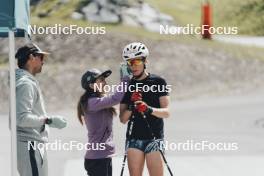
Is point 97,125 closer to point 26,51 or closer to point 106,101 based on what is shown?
point 106,101

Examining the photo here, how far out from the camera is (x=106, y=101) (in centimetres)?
866

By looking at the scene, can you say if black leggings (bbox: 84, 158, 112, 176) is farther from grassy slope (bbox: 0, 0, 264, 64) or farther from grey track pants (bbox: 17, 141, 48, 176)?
grassy slope (bbox: 0, 0, 264, 64)

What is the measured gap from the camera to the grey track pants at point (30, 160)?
8289mm

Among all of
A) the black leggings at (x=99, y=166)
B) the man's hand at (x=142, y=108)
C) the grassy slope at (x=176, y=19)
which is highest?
the grassy slope at (x=176, y=19)

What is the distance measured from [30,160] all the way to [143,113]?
1.25m

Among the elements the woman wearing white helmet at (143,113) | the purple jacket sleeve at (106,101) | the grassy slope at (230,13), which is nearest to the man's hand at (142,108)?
the woman wearing white helmet at (143,113)

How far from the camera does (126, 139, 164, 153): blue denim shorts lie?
28.7ft

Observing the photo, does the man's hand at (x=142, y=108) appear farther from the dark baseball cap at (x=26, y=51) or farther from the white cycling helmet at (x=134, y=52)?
the dark baseball cap at (x=26, y=51)

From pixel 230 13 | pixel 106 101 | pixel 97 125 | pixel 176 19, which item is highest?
pixel 230 13

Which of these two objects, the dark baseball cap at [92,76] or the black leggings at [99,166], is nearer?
the dark baseball cap at [92,76]

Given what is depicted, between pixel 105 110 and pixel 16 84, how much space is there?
1092 millimetres

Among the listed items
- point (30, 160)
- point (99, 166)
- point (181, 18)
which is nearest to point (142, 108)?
point (99, 166)

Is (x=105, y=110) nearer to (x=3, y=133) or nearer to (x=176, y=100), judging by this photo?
(x=3, y=133)

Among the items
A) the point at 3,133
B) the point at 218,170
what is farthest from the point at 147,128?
the point at 3,133
